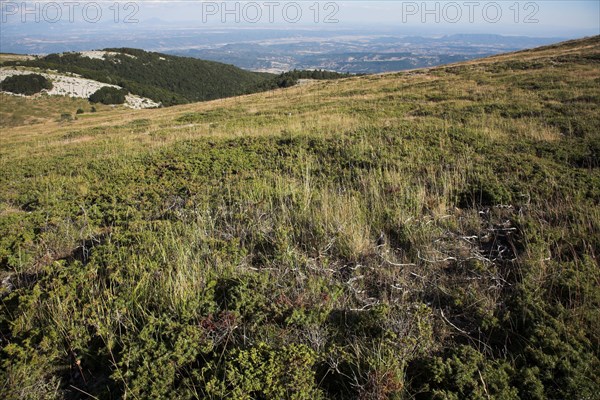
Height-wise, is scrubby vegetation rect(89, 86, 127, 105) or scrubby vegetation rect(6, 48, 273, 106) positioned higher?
scrubby vegetation rect(6, 48, 273, 106)

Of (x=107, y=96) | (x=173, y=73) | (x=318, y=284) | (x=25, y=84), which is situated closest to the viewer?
(x=318, y=284)

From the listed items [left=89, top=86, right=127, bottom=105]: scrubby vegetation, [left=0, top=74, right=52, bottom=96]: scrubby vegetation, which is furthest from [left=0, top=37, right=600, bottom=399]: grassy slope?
[left=0, top=74, right=52, bottom=96]: scrubby vegetation

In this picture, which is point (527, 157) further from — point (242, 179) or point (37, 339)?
point (37, 339)

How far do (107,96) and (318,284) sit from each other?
118 m

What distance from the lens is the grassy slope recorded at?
234 centimetres

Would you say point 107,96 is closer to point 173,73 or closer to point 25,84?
point 25,84

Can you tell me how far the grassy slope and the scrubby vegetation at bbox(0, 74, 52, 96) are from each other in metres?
113

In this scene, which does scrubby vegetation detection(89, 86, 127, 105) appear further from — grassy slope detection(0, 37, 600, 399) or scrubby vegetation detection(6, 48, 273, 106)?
grassy slope detection(0, 37, 600, 399)

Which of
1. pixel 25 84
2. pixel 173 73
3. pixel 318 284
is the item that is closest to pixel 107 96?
pixel 25 84

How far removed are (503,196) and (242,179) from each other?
4.71 metres

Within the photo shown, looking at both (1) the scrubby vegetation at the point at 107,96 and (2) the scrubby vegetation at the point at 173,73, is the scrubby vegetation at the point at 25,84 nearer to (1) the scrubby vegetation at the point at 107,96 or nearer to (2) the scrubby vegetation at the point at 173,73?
(1) the scrubby vegetation at the point at 107,96

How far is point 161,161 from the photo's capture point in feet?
28.9

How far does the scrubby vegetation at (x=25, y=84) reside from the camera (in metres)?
90.2

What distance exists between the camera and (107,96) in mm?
100062
